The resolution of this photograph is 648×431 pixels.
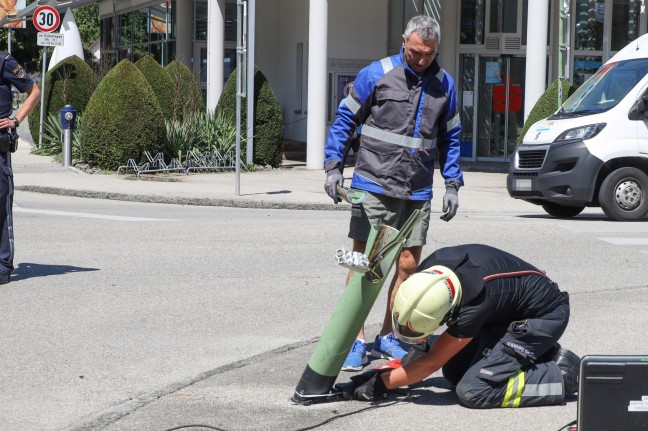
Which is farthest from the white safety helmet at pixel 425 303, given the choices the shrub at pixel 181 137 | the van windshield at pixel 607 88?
the shrub at pixel 181 137

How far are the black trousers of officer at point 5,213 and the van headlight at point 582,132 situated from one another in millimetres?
8052

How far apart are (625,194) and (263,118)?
31.0 ft

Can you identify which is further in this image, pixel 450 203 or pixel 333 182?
pixel 450 203

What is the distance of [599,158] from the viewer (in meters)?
14.2

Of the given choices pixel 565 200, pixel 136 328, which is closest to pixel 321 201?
pixel 565 200

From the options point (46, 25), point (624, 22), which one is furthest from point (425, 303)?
point (624, 22)

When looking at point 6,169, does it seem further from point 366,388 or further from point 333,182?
point 366,388

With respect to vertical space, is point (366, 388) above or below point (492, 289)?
below

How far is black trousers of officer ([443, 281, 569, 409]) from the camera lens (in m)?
5.62

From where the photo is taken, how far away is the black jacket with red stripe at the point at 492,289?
5.36m

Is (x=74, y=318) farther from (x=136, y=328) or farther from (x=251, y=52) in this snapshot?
(x=251, y=52)

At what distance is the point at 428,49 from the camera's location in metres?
6.21

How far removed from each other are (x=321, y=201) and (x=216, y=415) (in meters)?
11.0

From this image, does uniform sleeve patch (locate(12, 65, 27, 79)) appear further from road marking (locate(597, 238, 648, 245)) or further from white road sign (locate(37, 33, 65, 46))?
white road sign (locate(37, 33, 65, 46))
